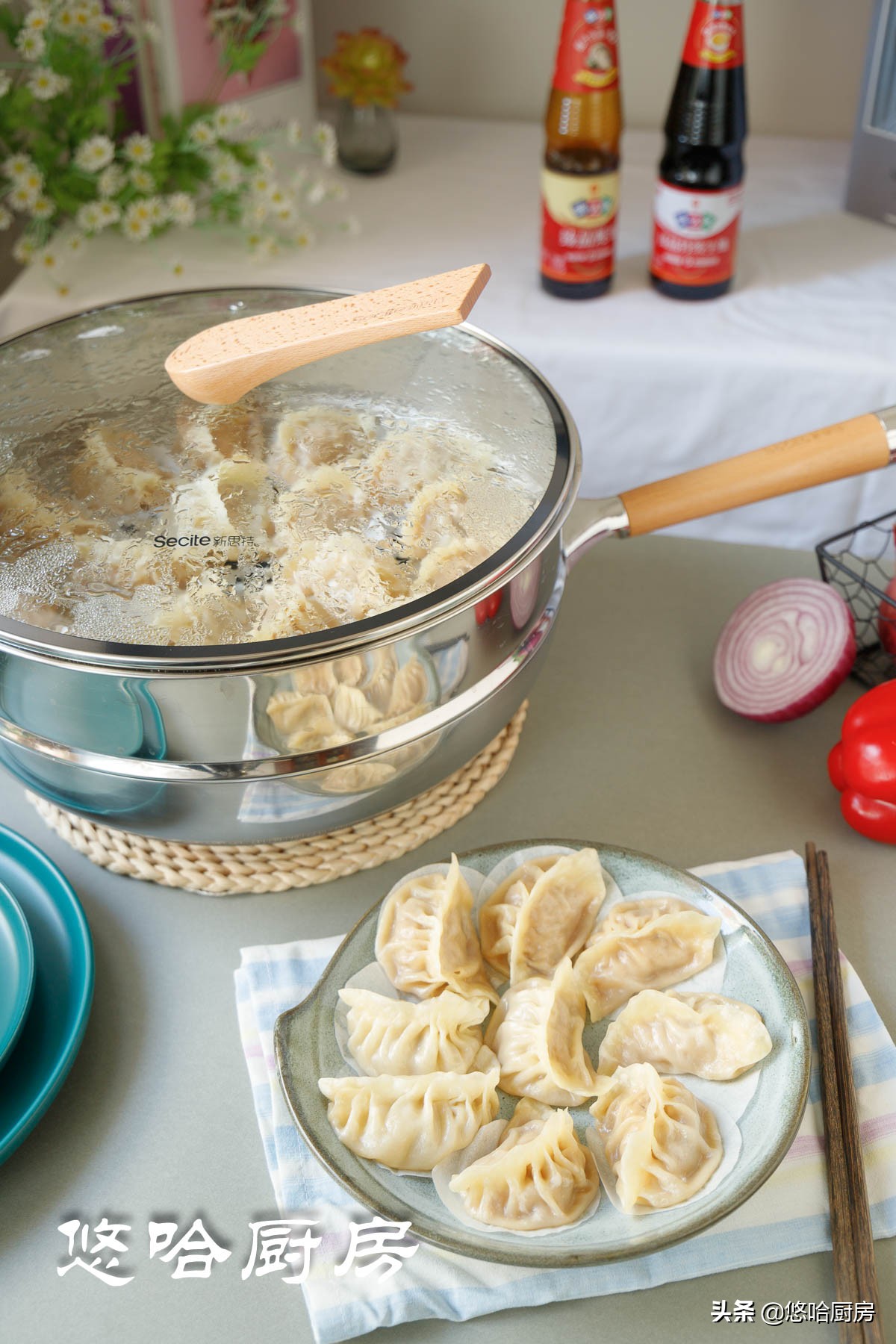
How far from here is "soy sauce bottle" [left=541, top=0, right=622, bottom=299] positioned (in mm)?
1251

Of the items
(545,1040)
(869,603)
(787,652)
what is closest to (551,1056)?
(545,1040)

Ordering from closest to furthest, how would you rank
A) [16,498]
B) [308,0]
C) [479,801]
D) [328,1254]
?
[328,1254]
[16,498]
[479,801]
[308,0]

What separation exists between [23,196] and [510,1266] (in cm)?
132

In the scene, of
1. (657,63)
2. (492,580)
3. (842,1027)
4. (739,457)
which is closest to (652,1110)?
(842,1027)

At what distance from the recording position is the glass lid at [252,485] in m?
0.70

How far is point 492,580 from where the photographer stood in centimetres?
70

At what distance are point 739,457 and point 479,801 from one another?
1.25 ft

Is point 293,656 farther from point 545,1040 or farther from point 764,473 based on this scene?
point 764,473

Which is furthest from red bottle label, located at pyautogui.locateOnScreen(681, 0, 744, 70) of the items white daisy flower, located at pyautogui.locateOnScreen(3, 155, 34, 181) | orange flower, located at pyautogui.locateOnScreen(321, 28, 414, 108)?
white daisy flower, located at pyautogui.locateOnScreen(3, 155, 34, 181)

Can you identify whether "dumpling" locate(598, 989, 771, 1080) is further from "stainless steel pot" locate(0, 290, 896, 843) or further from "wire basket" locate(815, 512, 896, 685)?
"wire basket" locate(815, 512, 896, 685)

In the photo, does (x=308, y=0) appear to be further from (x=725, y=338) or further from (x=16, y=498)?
(x=16, y=498)

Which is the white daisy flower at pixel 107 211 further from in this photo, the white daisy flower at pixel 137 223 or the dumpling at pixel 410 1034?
the dumpling at pixel 410 1034

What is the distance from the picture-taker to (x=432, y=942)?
0.74 m

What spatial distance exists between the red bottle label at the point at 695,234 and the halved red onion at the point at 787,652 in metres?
0.54
